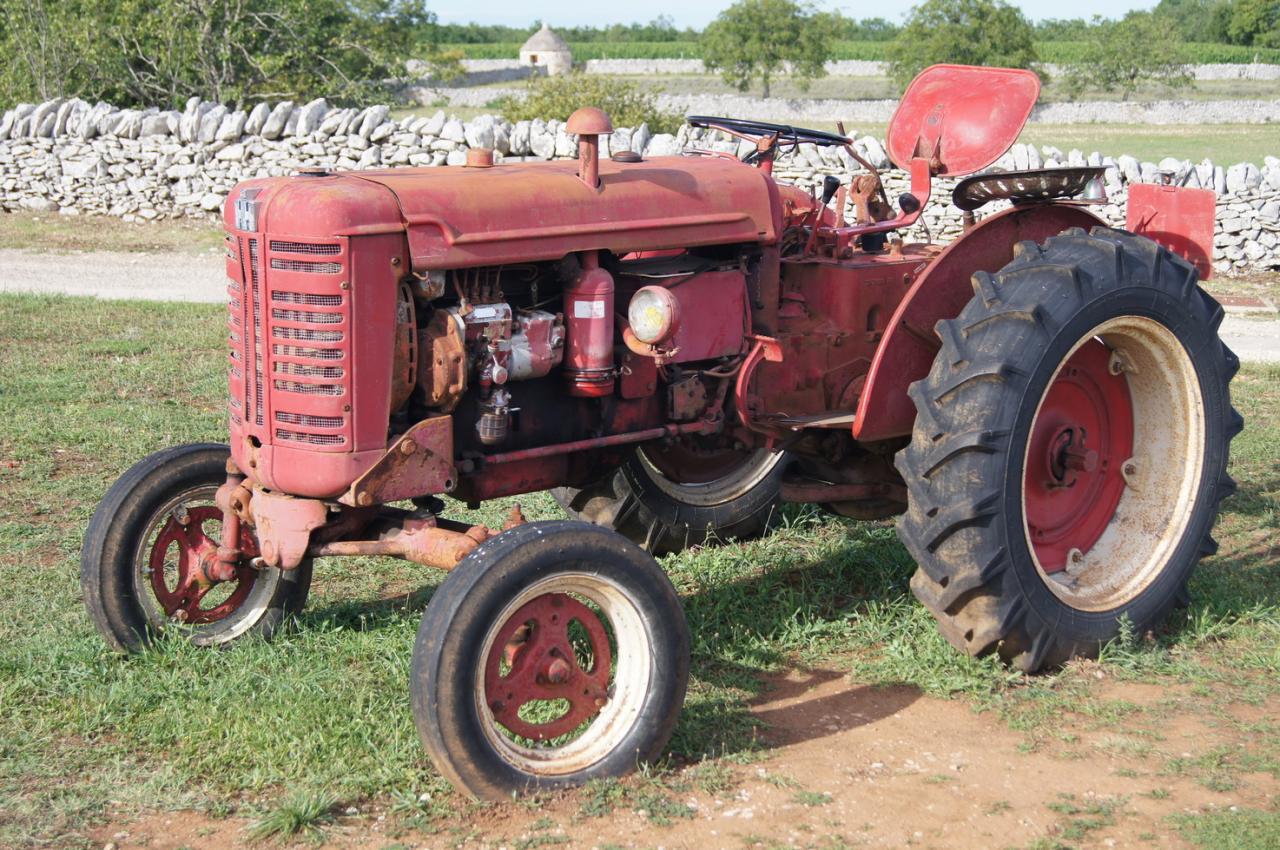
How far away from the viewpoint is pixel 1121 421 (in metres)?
5.13

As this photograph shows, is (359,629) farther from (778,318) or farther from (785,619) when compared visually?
(778,318)

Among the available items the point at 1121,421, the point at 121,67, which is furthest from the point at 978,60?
the point at 1121,421

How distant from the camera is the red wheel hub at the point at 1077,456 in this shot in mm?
4941

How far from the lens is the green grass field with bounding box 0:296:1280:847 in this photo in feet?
12.5

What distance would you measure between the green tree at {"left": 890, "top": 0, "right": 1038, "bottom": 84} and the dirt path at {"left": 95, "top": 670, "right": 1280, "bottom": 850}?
42.2 m

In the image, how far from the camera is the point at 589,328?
430 cm

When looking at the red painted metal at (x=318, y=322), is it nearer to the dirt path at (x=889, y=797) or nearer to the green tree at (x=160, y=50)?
the dirt path at (x=889, y=797)

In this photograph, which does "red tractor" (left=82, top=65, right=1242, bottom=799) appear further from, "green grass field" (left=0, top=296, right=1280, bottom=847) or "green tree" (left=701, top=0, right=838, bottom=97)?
"green tree" (left=701, top=0, right=838, bottom=97)

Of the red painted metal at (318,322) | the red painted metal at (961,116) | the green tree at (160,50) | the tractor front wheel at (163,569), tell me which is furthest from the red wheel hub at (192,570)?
the green tree at (160,50)

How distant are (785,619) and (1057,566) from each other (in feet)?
3.44

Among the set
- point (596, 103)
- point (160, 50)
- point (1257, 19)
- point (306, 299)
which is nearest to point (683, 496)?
point (306, 299)

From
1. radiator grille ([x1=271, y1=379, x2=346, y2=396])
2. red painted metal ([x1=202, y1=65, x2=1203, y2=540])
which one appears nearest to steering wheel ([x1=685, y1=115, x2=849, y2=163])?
red painted metal ([x1=202, y1=65, x2=1203, y2=540])

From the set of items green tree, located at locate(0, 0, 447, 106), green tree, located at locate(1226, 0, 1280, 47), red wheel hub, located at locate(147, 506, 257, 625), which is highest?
green tree, located at locate(1226, 0, 1280, 47)

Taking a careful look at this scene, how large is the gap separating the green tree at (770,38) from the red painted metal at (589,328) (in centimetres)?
4955
